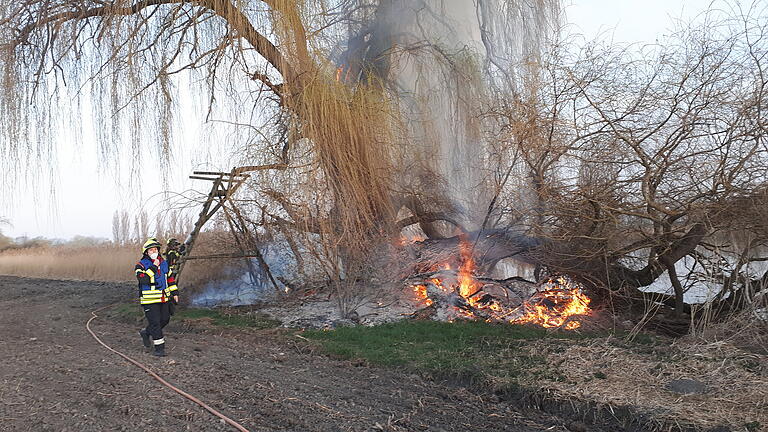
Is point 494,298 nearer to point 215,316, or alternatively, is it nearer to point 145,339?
point 215,316

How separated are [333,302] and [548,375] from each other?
5.06m

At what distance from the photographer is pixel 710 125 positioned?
22.8 feet

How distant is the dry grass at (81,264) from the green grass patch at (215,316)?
7949mm

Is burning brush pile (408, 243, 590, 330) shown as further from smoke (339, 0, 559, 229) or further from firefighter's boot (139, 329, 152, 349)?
firefighter's boot (139, 329, 152, 349)

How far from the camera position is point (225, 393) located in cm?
488

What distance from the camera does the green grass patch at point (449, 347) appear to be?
5.79 metres

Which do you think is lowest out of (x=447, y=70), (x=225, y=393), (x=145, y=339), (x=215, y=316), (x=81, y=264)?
(x=225, y=393)

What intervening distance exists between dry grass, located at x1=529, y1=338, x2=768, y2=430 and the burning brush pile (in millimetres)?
1752

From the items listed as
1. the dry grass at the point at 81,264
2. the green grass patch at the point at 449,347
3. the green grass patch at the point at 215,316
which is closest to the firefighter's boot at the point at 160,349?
the green grass patch at the point at 449,347

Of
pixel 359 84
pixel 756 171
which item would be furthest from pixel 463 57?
pixel 756 171

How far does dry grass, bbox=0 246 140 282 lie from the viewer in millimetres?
18125

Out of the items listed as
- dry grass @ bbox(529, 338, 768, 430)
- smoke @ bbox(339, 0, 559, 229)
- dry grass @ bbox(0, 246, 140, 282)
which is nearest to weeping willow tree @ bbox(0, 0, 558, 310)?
smoke @ bbox(339, 0, 559, 229)

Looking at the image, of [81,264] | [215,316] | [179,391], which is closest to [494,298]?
[215,316]

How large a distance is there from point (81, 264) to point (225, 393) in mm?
17129
